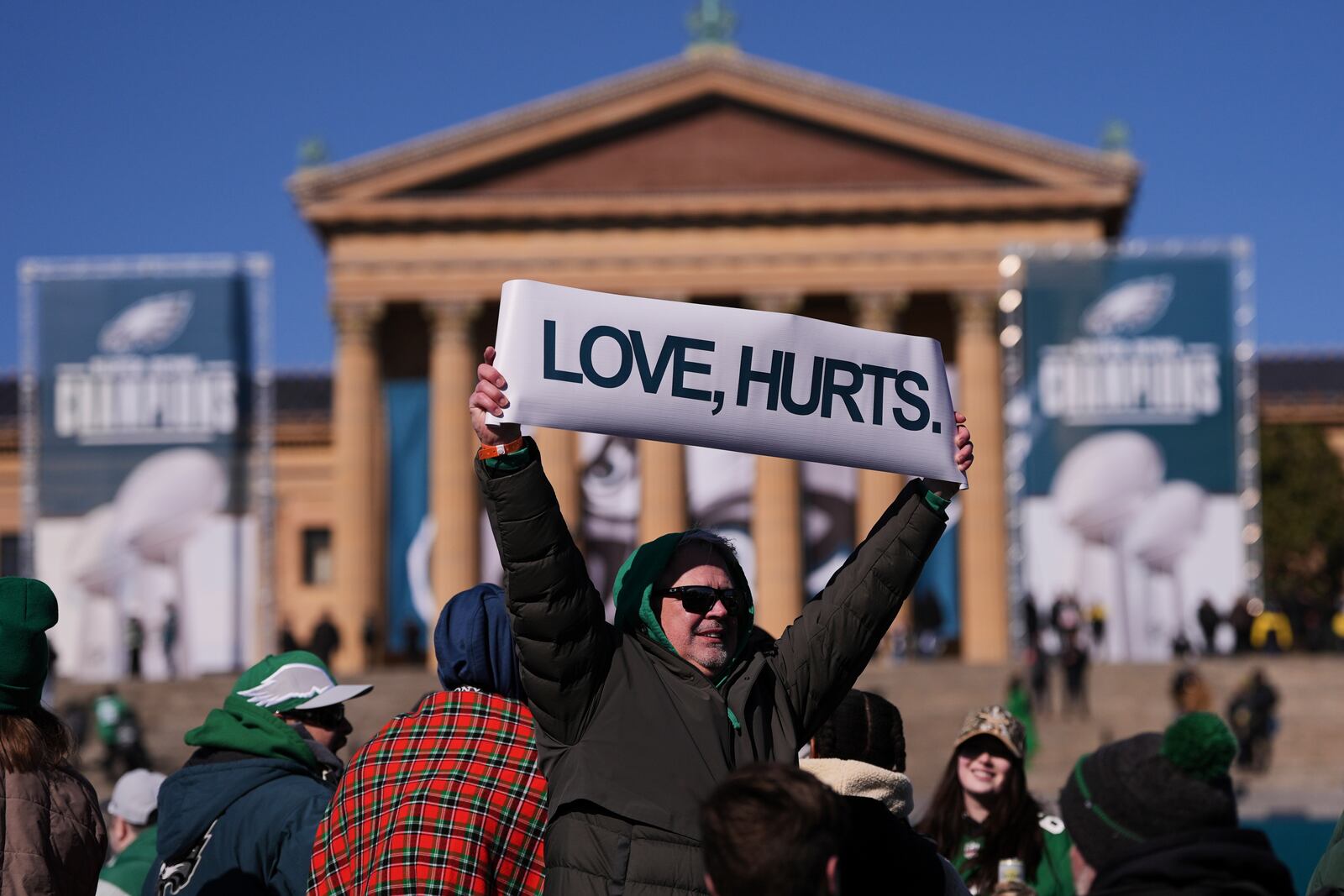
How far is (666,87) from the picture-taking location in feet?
159

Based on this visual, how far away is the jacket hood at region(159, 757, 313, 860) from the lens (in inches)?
226

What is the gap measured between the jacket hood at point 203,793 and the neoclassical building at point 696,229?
136 ft

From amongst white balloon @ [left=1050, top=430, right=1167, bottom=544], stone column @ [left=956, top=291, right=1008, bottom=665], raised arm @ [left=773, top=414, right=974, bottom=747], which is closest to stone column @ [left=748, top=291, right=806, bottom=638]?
stone column @ [left=956, top=291, right=1008, bottom=665]

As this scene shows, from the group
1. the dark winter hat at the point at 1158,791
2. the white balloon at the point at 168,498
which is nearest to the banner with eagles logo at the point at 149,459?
the white balloon at the point at 168,498

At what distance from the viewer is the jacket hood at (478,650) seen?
5.05 m

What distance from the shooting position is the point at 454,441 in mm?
49031

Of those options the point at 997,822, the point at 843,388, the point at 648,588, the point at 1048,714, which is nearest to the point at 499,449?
the point at 648,588

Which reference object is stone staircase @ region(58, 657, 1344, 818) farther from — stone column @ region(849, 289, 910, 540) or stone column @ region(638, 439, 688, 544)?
stone column @ region(638, 439, 688, 544)

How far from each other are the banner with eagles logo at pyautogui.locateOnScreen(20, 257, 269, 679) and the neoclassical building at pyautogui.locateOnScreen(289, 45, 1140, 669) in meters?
11.0

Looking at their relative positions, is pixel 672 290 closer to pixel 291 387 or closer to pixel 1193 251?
pixel 1193 251

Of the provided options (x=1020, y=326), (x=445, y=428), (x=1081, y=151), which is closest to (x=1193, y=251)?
(x=1020, y=326)

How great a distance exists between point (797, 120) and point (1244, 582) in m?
Answer: 16.4

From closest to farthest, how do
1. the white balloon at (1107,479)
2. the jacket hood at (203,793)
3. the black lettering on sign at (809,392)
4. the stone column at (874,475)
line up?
the black lettering on sign at (809,392) → the jacket hood at (203,793) → the white balloon at (1107,479) → the stone column at (874,475)

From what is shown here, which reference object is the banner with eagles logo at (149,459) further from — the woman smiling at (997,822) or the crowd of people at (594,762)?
the crowd of people at (594,762)
